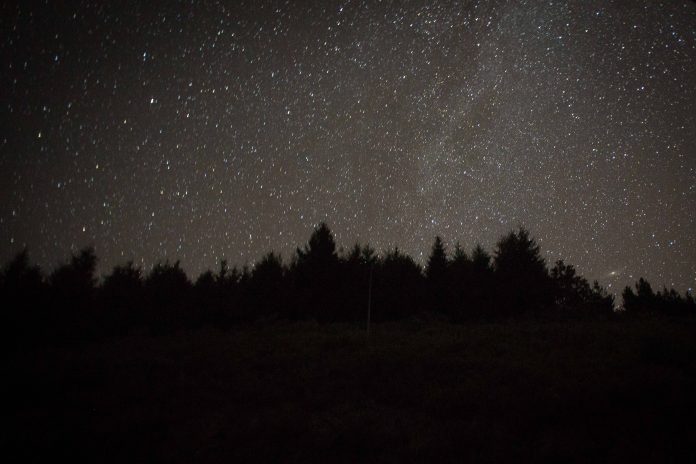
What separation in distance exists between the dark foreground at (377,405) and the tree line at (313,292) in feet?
56.9

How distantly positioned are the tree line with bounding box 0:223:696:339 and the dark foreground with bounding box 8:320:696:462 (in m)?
17.3

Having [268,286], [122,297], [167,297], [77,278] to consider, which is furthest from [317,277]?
[77,278]

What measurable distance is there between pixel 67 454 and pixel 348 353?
932 cm

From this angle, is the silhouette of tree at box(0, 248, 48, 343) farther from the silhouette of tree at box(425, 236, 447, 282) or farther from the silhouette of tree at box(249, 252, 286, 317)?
the silhouette of tree at box(425, 236, 447, 282)

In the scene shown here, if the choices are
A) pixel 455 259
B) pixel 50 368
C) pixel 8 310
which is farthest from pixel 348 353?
pixel 8 310

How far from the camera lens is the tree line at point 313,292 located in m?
30.7

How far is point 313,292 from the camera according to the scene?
3180cm

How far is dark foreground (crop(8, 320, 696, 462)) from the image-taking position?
19.6ft

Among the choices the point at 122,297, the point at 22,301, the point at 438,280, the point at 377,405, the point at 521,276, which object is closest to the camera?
the point at 377,405

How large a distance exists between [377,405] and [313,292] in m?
23.8

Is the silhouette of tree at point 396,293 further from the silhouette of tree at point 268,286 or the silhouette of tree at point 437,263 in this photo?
the silhouette of tree at point 268,286

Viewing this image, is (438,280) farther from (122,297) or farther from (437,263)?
(122,297)

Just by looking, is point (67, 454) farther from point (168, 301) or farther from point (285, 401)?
point (168, 301)

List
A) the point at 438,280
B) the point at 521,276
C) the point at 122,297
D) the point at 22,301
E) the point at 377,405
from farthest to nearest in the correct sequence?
the point at 122,297
the point at 438,280
the point at 521,276
the point at 22,301
the point at 377,405
